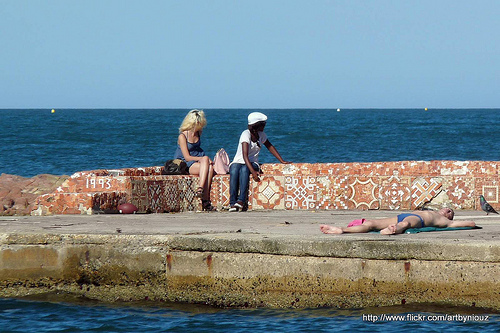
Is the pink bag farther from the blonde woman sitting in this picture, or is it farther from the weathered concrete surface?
the weathered concrete surface

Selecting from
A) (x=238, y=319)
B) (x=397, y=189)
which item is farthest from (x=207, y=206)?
(x=238, y=319)

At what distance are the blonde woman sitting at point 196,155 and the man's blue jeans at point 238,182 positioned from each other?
0.36m

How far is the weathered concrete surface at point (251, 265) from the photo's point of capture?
730 cm

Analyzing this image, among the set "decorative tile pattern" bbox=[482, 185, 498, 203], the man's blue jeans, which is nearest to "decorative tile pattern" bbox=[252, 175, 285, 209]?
the man's blue jeans

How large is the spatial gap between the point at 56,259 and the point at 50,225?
0.88 m

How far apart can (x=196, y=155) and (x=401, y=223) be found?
462 centimetres

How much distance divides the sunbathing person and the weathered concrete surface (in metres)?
0.17

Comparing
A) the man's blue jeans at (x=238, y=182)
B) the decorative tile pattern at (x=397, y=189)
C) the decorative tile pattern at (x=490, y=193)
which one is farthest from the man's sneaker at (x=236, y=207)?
the decorative tile pattern at (x=490, y=193)

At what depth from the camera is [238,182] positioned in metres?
11.4

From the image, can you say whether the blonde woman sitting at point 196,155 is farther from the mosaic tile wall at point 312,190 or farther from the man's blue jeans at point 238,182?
the man's blue jeans at point 238,182

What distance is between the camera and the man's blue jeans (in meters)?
11.3

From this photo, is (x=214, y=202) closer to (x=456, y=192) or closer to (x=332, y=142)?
(x=456, y=192)

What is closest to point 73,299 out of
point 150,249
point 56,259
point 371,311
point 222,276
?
point 56,259

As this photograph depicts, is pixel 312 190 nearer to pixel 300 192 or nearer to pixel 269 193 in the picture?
pixel 300 192
